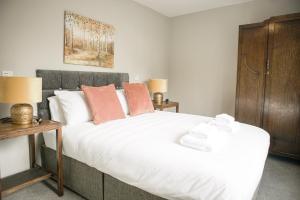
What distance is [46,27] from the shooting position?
2.39 metres

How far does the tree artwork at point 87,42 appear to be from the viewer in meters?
2.62

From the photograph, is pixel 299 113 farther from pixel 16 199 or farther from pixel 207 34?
pixel 16 199

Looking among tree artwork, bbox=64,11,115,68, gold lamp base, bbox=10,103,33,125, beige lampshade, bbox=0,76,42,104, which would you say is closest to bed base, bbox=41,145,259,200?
gold lamp base, bbox=10,103,33,125

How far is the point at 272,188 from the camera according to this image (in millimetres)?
2205

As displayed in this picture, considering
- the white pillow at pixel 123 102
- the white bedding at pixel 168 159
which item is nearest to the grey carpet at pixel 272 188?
the white bedding at pixel 168 159

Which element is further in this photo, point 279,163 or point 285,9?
point 285,9

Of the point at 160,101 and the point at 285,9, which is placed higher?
the point at 285,9

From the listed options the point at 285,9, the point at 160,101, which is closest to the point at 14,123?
the point at 160,101

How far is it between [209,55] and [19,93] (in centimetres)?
331

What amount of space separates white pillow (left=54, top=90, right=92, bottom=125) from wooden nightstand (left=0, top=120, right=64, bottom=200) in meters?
0.22

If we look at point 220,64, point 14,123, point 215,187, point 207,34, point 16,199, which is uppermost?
point 207,34

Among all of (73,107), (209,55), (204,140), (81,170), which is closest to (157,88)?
(209,55)

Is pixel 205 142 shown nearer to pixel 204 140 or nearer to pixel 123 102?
pixel 204 140

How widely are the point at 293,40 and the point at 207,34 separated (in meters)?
1.58
